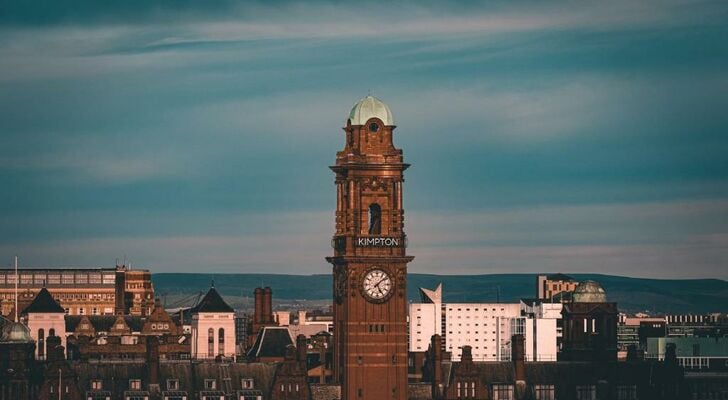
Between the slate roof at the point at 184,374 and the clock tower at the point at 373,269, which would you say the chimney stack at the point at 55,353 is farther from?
the clock tower at the point at 373,269

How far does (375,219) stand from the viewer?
193 metres

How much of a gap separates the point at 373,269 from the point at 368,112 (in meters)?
10.5

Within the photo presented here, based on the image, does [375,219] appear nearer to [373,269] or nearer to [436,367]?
[373,269]

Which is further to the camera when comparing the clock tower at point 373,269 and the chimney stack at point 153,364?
the chimney stack at point 153,364

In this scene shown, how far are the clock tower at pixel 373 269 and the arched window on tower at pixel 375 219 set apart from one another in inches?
5.8

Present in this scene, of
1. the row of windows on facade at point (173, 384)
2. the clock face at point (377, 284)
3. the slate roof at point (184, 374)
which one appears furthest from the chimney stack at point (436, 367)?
the row of windows on facade at point (173, 384)

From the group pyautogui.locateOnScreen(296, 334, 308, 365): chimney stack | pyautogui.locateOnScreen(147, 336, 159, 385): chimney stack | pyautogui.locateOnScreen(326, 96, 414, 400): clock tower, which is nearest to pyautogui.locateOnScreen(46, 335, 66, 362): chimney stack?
pyautogui.locateOnScreen(147, 336, 159, 385): chimney stack

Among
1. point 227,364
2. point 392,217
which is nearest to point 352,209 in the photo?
point 392,217

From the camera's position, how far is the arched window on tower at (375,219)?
7559 inches

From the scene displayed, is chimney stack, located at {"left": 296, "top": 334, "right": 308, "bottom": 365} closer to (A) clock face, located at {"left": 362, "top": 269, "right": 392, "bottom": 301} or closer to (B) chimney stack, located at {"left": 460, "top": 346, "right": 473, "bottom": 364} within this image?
(A) clock face, located at {"left": 362, "top": 269, "right": 392, "bottom": 301}

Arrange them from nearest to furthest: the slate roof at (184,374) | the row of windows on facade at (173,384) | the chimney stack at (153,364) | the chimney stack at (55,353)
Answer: the chimney stack at (55,353) → the row of windows on facade at (173,384) → the chimney stack at (153,364) → the slate roof at (184,374)

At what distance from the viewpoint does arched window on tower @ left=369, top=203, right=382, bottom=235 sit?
192000 millimetres

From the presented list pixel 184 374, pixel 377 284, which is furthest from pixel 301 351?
pixel 377 284

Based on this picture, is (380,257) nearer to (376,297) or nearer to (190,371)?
(376,297)
